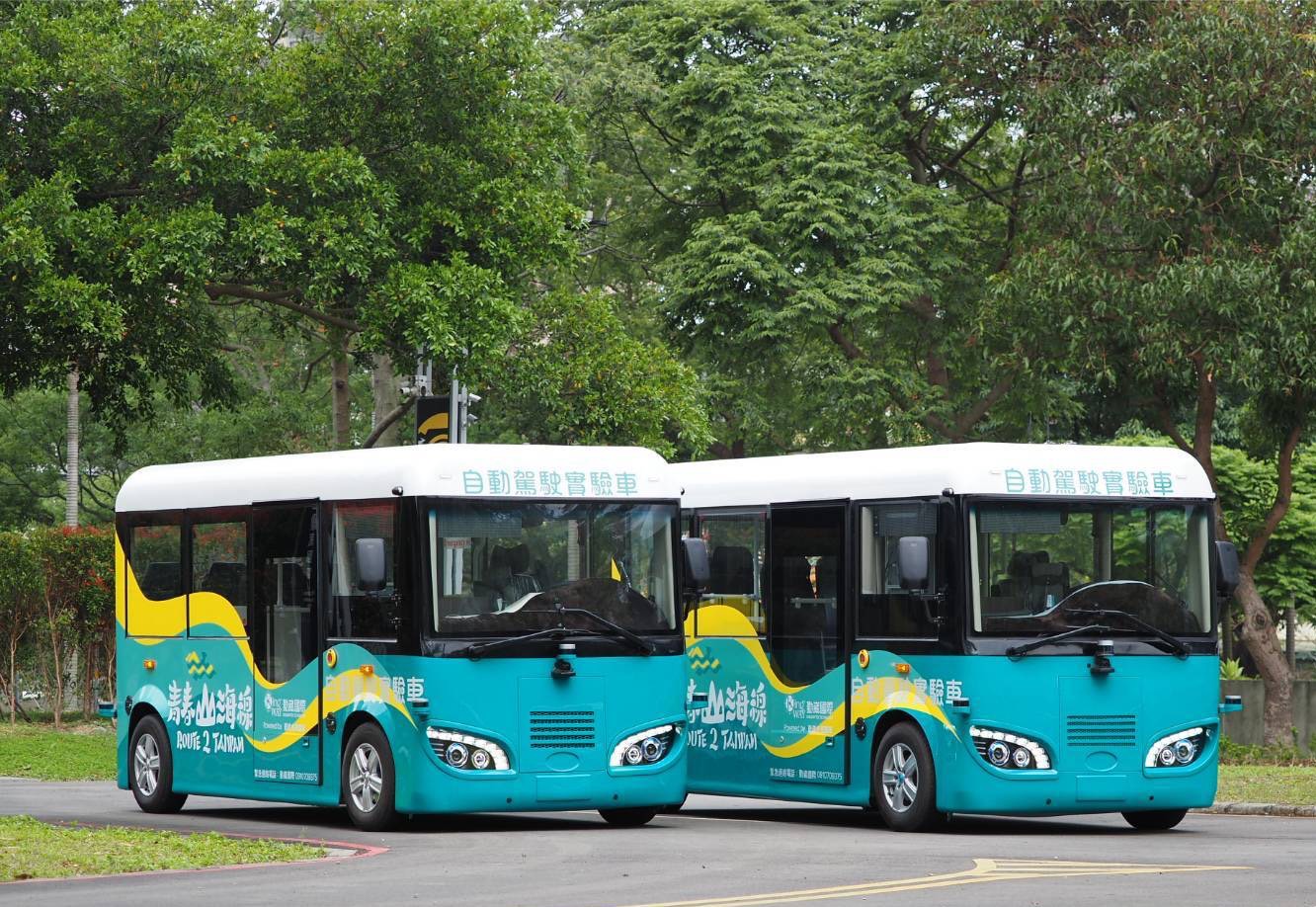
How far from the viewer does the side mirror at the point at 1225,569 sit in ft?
56.2

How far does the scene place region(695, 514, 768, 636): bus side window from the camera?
61.7ft

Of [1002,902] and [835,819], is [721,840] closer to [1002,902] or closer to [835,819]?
[835,819]

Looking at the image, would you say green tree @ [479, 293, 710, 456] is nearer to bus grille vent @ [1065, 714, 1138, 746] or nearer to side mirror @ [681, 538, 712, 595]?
side mirror @ [681, 538, 712, 595]

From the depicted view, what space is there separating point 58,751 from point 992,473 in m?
15.5

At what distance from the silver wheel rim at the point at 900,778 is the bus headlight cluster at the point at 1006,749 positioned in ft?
2.01

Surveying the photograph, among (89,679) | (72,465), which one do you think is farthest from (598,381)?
(72,465)

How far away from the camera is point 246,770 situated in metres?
18.3

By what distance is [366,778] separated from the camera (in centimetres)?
1688

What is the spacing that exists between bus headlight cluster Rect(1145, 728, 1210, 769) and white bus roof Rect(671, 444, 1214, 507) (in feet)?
5.74

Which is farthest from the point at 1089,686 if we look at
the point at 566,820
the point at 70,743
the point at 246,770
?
the point at 70,743

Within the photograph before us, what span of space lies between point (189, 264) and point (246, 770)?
693 centimetres

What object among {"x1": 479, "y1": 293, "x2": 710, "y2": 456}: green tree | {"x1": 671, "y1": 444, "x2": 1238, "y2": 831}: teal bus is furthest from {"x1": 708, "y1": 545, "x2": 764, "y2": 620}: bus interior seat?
{"x1": 479, "y1": 293, "x2": 710, "y2": 456}: green tree

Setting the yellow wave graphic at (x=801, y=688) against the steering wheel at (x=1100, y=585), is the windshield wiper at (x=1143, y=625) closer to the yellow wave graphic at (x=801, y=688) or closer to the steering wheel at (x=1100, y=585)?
the steering wheel at (x=1100, y=585)

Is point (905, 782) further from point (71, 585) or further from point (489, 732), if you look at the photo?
point (71, 585)
